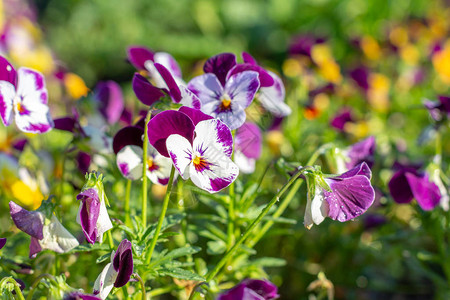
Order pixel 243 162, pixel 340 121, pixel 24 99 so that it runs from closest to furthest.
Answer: pixel 24 99 → pixel 243 162 → pixel 340 121

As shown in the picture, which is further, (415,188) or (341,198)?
(415,188)

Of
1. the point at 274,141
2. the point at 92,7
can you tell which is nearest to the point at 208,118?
the point at 274,141

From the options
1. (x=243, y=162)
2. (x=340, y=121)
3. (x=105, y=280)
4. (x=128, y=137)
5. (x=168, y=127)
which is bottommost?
(x=340, y=121)

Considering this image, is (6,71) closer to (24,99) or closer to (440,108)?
(24,99)

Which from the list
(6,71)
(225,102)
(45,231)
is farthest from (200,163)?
(6,71)

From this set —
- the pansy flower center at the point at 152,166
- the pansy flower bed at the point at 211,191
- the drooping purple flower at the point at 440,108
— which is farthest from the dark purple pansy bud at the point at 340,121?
the pansy flower center at the point at 152,166

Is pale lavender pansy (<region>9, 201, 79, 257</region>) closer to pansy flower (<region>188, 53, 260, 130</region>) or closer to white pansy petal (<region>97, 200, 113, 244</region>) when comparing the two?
white pansy petal (<region>97, 200, 113, 244</region>)

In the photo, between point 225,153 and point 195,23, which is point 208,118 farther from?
point 195,23
